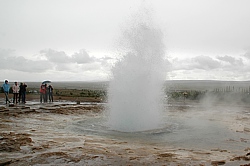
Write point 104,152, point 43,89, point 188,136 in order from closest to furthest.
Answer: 1. point 104,152
2. point 188,136
3. point 43,89

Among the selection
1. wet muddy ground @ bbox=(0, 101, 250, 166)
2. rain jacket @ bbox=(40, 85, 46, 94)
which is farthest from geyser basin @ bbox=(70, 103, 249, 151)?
rain jacket @ bbox=(40, 85, 46, 94)

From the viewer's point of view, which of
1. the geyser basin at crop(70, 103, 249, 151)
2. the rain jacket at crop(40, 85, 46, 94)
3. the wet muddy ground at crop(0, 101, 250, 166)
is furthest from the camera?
the rain jacket at crop(40, 85, 46, 94)

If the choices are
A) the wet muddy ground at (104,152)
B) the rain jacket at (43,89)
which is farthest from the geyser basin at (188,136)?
the rain jacket at (43,89)

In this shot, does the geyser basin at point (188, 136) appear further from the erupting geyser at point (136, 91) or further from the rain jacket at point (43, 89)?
the rain jacket at point (43, 89)

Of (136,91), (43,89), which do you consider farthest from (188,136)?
(43,89)

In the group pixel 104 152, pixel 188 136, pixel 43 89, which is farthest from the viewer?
pixel 43 89

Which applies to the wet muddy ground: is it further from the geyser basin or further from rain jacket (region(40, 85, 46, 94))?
rain jacket (region(40, 85, 46, 94))

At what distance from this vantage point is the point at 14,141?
25.5 ft

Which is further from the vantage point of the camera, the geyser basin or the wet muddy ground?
the geyser basin

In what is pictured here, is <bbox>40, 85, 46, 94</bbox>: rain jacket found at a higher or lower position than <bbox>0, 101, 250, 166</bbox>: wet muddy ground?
higher

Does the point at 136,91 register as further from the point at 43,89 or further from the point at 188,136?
the point at 43,89

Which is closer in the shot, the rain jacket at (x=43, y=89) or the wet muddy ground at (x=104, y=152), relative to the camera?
the wet muddy ground at (x=104, y=152)

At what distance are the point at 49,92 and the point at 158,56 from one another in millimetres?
13215

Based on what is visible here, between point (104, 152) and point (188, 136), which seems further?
point (188, 136)
